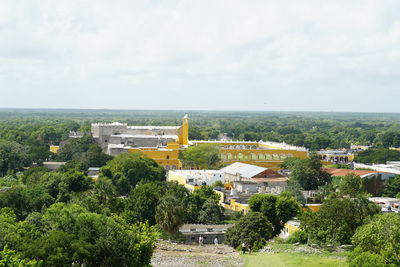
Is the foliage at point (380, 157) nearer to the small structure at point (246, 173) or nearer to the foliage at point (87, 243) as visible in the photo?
the small structure at point (246, 173)

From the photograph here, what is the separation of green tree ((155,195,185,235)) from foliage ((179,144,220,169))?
28043 mm

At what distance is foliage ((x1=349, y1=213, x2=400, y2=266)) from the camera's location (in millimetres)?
21672

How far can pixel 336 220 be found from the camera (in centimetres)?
3011

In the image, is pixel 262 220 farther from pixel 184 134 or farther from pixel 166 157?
pixel 184 134

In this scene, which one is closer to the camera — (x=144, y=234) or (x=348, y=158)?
(x=144, y=234)

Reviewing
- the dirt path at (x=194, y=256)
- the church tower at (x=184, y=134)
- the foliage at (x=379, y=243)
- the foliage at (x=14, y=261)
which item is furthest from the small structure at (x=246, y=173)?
the foliage at (x=14, y=261)

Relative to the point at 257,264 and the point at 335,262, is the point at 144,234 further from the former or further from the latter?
the point at 335,262

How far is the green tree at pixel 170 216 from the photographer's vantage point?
111ft

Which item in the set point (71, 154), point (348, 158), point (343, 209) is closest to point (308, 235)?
point (343, 209)

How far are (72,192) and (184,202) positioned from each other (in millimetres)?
7380

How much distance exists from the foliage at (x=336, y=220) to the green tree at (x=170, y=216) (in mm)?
6852

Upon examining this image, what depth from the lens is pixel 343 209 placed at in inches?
1201

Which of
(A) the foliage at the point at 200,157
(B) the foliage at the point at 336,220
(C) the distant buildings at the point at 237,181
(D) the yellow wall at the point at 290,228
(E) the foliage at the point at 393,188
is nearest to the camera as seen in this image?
(B) the foliage at the point at 336,220

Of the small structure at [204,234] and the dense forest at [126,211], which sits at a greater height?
the dense forest at [126,211]
